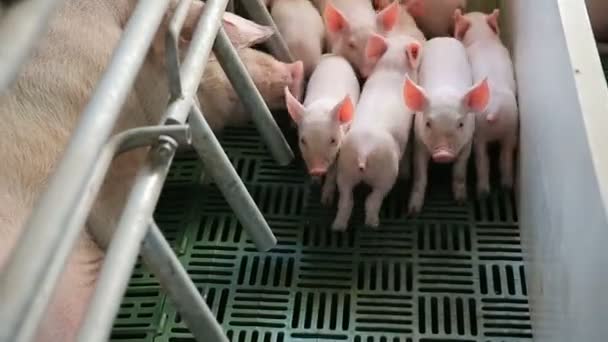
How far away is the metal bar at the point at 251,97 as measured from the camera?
1567mm

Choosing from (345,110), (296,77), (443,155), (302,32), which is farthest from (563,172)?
(302,32)

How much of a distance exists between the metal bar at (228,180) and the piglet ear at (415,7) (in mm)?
712

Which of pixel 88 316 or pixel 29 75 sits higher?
pixel 29 75

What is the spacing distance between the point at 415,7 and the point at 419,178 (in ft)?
1.65

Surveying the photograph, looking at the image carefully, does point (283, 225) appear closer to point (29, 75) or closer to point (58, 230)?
point (29, 75)

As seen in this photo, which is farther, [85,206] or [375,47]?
[375,47]

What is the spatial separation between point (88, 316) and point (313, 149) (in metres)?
0.79

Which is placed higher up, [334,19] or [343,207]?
[334,19]

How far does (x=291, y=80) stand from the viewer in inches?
71.1

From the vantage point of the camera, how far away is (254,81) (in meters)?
1.79

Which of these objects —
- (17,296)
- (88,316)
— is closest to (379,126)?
(88,316)

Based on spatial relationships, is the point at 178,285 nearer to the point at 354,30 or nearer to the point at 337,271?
the point at 337,271

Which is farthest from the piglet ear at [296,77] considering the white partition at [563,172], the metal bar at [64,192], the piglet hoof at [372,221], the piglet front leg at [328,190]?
the metal bar at [64,192]

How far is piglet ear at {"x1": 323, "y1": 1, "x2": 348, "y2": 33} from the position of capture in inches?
71.3
